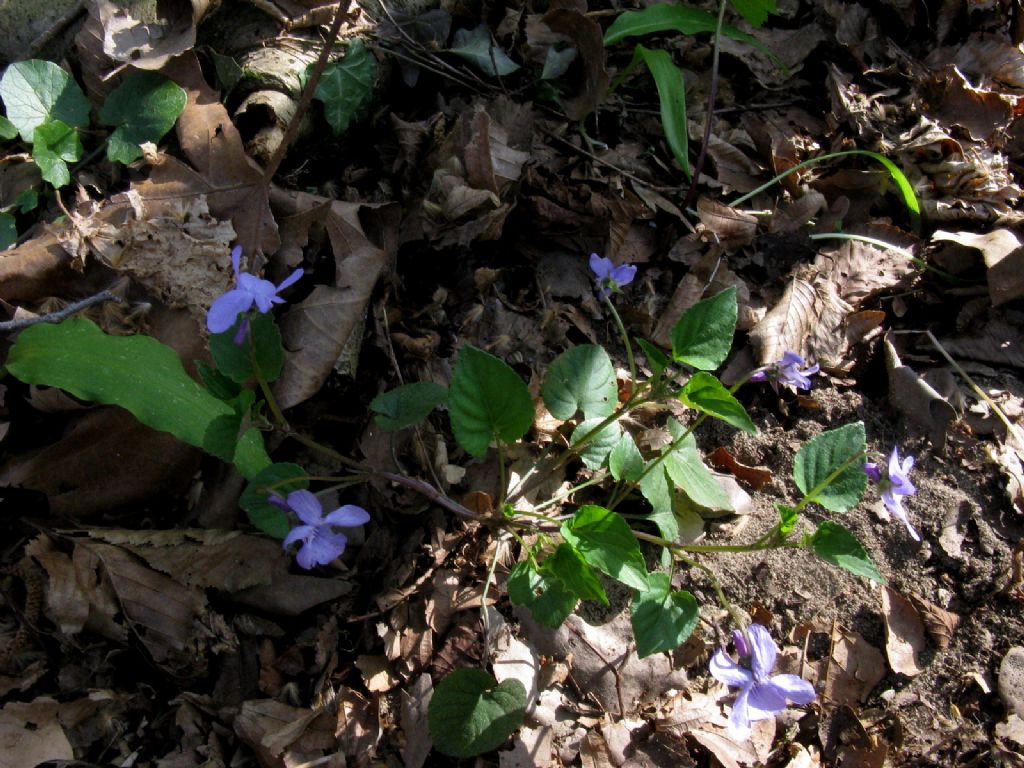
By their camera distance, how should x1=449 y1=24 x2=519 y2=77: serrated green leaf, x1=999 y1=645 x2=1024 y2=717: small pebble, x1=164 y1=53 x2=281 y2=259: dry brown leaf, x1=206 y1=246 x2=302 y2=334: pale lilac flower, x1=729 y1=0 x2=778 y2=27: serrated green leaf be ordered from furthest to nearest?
x1=449 y1=24 x2=519 y2=77: serrated green leaf, x1=729 y1=0 x2=778 y2=27: serrated green leaf, x1=164 y1=53 x2=281 y2=259: dry brown leaf, x1=999 y1=645 x2=1024 y2=717: small pebble, x1=206 y1=246 x2=302 y2=334: pale lilac flower

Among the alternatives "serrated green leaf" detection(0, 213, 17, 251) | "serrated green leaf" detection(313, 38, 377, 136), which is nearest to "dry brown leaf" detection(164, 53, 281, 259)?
"serrated green leaf" detection(313, 38, 377, 136)

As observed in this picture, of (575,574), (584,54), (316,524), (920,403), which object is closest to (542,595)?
(575,574)

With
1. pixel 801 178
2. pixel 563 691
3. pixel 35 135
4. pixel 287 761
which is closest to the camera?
pixel 287 761

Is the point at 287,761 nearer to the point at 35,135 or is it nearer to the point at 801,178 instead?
the point at 35,135

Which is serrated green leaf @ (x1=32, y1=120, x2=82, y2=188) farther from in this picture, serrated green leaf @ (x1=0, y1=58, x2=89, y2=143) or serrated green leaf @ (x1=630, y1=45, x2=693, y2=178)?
serrated green leaf @ (x1=630, y1=45, x2=693, y2=178)

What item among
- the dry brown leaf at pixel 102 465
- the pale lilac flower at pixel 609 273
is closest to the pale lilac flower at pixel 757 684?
the pale lilac flower at pixel 609 273

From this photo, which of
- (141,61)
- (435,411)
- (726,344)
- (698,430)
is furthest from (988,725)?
(141,61)

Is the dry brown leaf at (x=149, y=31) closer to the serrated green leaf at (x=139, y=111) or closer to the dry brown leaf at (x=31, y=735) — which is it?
the serrated green leaf at (x=139, y=111)
